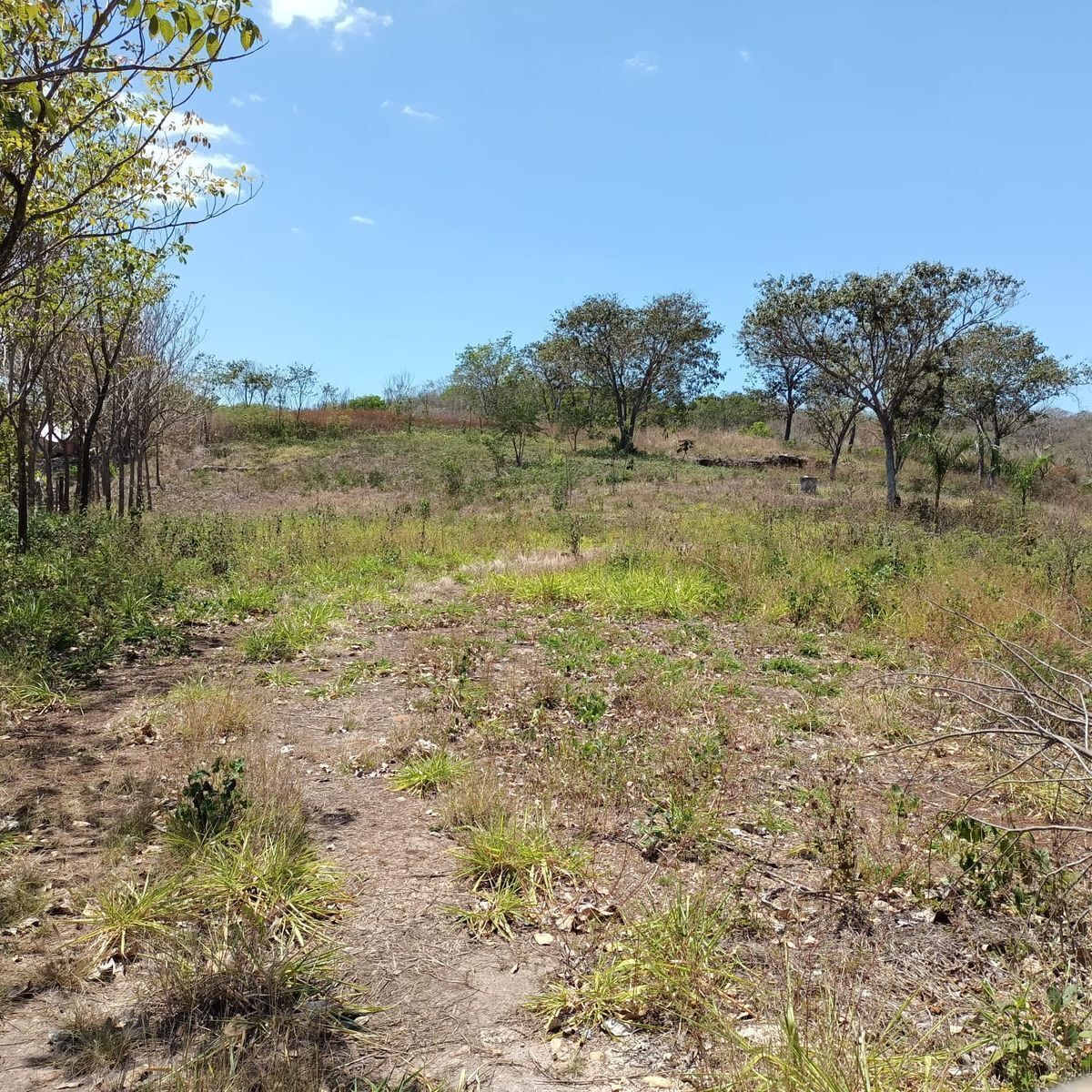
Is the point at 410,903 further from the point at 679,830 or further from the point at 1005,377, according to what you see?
the point at 1005,377

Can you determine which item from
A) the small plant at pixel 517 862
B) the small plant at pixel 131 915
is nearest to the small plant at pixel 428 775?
the small plant at pixel 517 862

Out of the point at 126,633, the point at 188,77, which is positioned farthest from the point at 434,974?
the point at 126,633

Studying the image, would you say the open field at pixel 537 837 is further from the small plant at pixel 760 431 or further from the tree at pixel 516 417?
the small plant at pixel 760 431

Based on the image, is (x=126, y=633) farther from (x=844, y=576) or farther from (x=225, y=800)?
(x=844, y=576)

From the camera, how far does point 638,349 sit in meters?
37.7

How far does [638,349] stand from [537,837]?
36.2 m

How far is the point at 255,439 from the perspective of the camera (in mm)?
40094

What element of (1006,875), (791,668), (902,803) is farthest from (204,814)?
(791,668)

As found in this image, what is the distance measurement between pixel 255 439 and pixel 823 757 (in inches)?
1576

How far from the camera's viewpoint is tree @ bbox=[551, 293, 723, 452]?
3703 cm

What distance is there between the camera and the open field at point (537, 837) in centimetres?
265

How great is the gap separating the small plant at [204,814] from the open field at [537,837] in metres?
0.02

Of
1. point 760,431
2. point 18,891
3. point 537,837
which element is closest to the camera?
point 18,891

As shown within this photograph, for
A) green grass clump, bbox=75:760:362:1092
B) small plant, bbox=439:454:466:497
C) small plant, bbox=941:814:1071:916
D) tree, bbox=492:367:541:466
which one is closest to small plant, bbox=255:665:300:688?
green grass clump, bbox=75:760:362:1092
